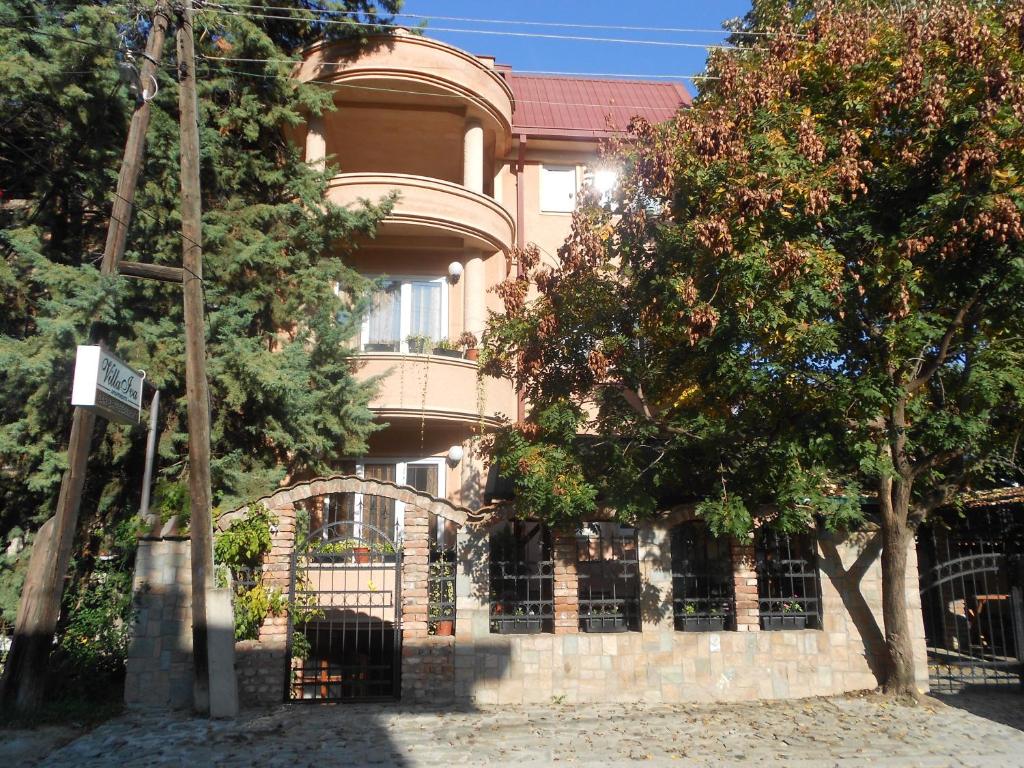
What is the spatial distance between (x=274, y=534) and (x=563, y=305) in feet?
14.9

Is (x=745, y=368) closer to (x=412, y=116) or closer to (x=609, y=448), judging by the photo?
(x=609, y=448)

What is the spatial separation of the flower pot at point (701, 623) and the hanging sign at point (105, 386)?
7.09 metres

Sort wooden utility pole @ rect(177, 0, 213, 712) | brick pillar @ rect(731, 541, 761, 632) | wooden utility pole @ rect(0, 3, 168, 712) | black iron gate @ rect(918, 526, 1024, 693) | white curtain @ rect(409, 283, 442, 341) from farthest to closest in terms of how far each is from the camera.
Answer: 1. white curtain @ rect(409, 283, 442, 341)
2. black iron gate @ rect(918, 526, 1024, 693)
3. brick pillar @ rect(731, 541, 761, 632)
4. wooden utility pole @ rect(177, 0, 213, 712)
5. wooden utility pole @ rect(0, 3, 168, 712)

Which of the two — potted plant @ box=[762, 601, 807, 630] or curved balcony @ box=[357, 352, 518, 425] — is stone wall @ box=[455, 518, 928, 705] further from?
curved balcony @ box=[357, 352, 518, 425]

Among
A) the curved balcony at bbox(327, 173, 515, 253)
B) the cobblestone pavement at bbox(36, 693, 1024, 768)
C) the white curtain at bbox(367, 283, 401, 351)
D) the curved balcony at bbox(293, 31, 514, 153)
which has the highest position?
the curved balcony at bbox(293, 31, 514, 153)


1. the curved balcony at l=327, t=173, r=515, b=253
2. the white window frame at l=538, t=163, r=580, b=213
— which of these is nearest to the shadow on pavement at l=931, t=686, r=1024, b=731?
the curved balcony at l=327, t=173, r=515, b=253

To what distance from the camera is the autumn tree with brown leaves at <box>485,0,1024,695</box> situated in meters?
8.18

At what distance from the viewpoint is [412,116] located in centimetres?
1532

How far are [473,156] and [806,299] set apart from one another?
27.9 feet

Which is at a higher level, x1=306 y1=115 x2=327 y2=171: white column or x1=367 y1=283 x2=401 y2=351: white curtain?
x1=306 y1=115 x2=327 y2=171: white column

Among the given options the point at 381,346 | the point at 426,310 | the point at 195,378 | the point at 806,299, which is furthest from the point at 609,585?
the point at 426,310

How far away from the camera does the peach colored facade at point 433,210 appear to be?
13359mm

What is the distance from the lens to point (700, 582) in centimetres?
1026

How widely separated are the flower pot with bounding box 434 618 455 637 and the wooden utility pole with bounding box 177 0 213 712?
8.81 ft
